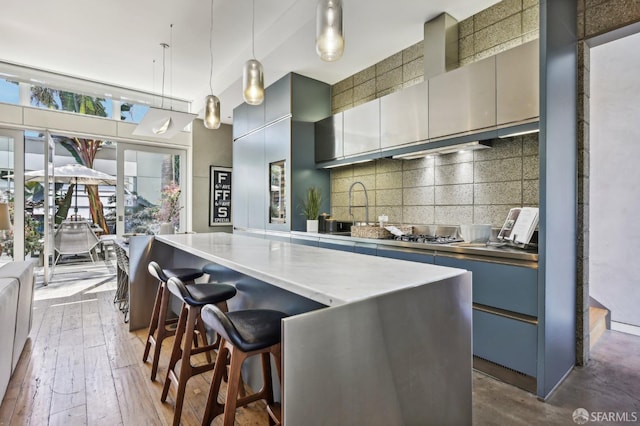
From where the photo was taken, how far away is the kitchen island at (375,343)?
861 millimetres

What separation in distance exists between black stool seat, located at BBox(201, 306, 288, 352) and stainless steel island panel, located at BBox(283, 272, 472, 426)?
0.47 m

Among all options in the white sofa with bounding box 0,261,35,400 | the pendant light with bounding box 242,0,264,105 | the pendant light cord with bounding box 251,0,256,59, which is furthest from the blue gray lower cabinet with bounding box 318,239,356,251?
the white sofa with bounding box 0,261,35,400

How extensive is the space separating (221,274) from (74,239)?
4428mm

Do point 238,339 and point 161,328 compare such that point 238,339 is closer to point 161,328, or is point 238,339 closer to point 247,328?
point 247,328

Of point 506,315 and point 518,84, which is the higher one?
point 518,84

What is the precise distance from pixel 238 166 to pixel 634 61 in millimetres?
4955

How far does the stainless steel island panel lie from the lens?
0.85 metres

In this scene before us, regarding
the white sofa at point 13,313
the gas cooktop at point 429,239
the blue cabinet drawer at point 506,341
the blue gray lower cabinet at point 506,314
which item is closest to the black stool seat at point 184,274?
the white sofa at point 13,313

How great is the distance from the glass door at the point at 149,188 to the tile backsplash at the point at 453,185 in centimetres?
356

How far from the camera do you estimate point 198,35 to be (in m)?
3.87

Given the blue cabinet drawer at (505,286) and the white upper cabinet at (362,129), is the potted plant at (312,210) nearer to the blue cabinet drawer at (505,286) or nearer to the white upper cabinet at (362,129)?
the white upper cabinet at (362,129)

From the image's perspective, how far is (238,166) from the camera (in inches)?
217

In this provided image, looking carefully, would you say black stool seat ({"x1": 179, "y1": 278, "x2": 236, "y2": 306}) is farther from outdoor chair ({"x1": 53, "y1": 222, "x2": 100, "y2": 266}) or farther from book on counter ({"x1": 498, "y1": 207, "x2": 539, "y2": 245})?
outdoor chair ({"x1": 53, "y1": 222, "x2": 100, "y2": 266})

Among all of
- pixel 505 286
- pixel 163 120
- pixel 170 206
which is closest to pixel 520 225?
pixel 505 286
